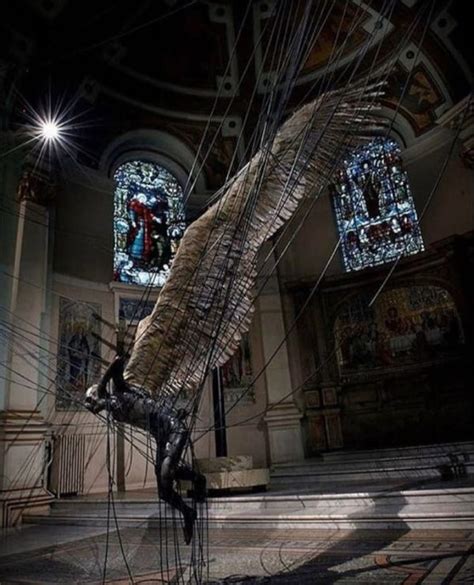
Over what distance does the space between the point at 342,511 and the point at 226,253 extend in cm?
319

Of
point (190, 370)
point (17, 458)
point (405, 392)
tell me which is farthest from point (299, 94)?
point (190, 370)

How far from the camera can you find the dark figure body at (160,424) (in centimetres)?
208

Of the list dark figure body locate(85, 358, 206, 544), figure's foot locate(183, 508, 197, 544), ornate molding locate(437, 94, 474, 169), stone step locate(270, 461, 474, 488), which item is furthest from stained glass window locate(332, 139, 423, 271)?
figure's foot locate(183, 508, 197, 544)

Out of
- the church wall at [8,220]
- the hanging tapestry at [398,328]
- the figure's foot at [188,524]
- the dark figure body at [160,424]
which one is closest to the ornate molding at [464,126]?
the hanging tapestry at [398,328]

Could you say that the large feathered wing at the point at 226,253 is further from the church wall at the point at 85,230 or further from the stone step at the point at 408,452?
the church wall at the point at 85,230

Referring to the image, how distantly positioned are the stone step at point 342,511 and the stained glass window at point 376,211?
684 cm

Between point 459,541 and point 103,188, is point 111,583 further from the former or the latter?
point 103,188

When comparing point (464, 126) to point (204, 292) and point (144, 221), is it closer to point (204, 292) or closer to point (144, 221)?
point (144, 221)

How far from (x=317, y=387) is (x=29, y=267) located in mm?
6207

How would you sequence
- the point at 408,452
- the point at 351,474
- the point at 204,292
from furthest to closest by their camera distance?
the point at 408,452
the point at 351,474
the point at 204,292

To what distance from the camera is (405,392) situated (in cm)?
907

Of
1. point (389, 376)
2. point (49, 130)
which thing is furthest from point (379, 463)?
point (49, 130)

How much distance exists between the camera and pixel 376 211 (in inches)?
425

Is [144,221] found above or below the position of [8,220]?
above
